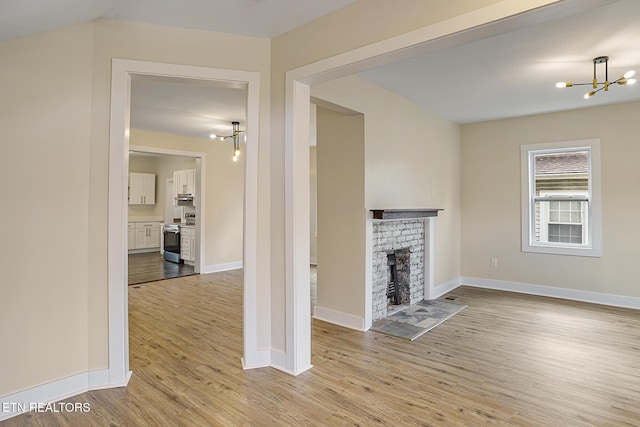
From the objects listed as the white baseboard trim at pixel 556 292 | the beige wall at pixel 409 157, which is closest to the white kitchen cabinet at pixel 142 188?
the beige wall at pixel 409 157

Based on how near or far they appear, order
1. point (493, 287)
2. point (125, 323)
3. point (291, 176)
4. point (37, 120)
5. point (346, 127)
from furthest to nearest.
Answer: point (493, 287) → point (346, 127) → point (291, 176) → point (125, 323) → point (37, 120)

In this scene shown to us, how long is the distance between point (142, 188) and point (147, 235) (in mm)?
1317

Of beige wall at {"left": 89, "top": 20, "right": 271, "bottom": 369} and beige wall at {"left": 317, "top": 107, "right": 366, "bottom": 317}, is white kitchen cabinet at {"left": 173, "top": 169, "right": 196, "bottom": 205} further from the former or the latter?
beige wall at {"left": 89, "top": 20, "right": 271, "bottom": 369}

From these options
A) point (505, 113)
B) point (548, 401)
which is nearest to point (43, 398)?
point (548, 401)

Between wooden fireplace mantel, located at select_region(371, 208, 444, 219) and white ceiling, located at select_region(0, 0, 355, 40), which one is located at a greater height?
white ceiling, located at select_region(0, 0, 355, 40)

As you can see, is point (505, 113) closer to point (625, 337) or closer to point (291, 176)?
point (625, 337)

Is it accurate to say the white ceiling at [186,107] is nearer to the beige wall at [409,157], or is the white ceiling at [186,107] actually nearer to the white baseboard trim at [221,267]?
the beige wall at [409,157]

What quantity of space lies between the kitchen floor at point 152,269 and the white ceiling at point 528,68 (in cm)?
509

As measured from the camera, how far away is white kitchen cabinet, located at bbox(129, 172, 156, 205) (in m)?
9.25

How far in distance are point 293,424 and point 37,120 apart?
2560 mm

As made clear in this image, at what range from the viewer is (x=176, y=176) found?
27.8 ft

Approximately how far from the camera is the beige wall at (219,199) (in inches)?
266

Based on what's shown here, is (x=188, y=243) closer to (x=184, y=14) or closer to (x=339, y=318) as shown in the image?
(x=339, y=318)

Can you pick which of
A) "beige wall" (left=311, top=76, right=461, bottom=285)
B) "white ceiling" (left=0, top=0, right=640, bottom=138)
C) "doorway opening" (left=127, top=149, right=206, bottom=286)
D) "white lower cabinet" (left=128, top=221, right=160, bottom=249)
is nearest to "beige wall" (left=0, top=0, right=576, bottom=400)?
"white ceiling" (left=0, top=0, right=640, bottom=138)
